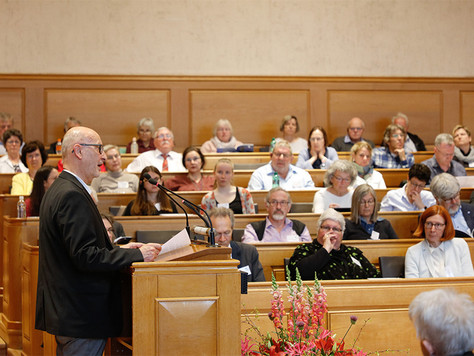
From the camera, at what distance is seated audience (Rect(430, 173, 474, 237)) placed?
16.1ft

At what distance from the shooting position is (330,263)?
3.88 m

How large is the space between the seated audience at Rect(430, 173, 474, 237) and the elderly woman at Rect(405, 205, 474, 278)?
2.29ft

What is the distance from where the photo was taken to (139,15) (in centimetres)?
800

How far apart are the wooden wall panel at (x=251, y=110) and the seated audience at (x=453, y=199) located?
3.57 m

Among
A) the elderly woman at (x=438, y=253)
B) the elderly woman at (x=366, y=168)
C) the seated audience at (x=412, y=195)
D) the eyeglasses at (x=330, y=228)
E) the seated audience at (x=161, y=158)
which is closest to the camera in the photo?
the eyeglasses at (x=330, y=228)

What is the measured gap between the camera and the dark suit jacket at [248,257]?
3.83 m

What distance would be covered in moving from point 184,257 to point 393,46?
6.80m

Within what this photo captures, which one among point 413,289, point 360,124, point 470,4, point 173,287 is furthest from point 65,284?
point 470,4

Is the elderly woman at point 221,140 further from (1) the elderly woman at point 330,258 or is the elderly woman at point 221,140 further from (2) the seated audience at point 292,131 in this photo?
(1) the elderly woman at point 330,258

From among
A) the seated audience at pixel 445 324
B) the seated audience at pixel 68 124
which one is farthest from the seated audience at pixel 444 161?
the seated audience at pixel 445 324

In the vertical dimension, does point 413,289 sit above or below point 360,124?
below

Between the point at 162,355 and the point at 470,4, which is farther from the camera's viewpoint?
the point at 470,4

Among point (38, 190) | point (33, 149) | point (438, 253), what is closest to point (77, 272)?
point (38, 190)

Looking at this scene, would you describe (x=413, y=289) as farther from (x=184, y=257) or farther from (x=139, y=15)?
(x=139, y=15)
